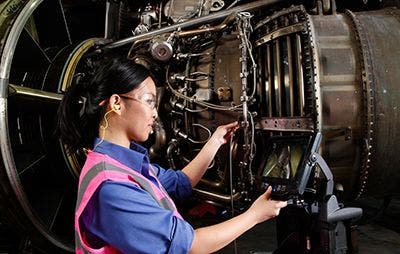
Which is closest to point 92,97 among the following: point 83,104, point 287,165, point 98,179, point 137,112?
point 83,104

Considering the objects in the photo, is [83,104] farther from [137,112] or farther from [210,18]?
[210,18]

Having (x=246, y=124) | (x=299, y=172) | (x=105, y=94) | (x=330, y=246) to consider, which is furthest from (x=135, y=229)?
(x=246, y=124)

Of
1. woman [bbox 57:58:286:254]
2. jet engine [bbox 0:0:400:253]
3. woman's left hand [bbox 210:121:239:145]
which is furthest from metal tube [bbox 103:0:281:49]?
woman [bbox 57:58:286:254]

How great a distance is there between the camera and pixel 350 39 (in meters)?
2.73

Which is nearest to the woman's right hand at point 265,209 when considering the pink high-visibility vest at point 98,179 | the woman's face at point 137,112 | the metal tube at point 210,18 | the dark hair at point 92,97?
the pink high-visibility vest at point 98,179

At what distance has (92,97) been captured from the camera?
5.61ft

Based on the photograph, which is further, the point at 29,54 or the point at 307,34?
the point at 29,54

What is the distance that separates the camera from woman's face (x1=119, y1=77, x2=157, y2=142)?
169 centimetres

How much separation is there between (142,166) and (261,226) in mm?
2827

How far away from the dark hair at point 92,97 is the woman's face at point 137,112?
32 millimetres

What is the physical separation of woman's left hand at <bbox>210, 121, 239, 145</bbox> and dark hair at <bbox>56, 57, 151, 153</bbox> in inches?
37.1

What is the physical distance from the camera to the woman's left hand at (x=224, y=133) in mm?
2599

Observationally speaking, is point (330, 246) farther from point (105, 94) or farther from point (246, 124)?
point (105, 94)

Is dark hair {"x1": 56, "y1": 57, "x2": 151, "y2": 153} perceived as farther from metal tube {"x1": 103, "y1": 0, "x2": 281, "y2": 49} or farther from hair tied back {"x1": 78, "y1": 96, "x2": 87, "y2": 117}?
metal tube {"x1": 103, "y1": 0, "x2": 281, "y2": 49}
